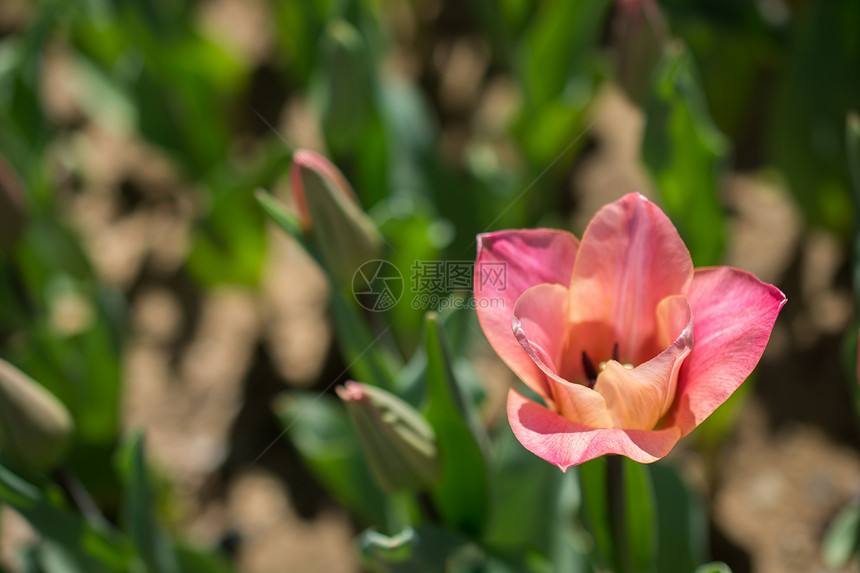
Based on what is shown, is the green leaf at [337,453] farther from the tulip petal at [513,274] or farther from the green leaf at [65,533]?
the tulip petal at [513,274]

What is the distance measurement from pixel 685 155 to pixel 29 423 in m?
0.73

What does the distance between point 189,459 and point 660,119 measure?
0.94m

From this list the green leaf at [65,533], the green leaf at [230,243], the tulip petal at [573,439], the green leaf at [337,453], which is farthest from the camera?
the green leaf at [230,243]

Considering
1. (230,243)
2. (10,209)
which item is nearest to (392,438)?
(10,209)

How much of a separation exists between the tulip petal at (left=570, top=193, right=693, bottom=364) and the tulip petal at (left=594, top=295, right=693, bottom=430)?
2 centimetres

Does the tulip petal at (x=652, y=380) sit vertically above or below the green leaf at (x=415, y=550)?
above

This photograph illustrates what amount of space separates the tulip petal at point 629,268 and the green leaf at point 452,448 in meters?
0.15

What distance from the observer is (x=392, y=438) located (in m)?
0.67

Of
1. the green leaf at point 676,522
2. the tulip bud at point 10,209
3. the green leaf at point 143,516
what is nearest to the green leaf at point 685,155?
the green leaf at point 676,522

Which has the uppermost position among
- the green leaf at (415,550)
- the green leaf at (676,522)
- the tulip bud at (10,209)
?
the tulip bud at (10,209)

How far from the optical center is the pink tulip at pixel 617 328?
0.46 meters

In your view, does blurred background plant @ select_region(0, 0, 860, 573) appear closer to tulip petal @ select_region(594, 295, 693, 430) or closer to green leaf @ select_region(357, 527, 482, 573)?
green leaf @ select_region(357, 527, 482, 573)

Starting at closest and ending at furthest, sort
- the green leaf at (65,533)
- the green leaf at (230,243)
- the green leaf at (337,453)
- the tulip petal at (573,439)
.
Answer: the tulip petal at (573,439)
the green leaf at (65,533)
the green leaf at (337,453)
the green leaf at (230,243)

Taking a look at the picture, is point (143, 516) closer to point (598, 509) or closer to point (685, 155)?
point (598, 509)
